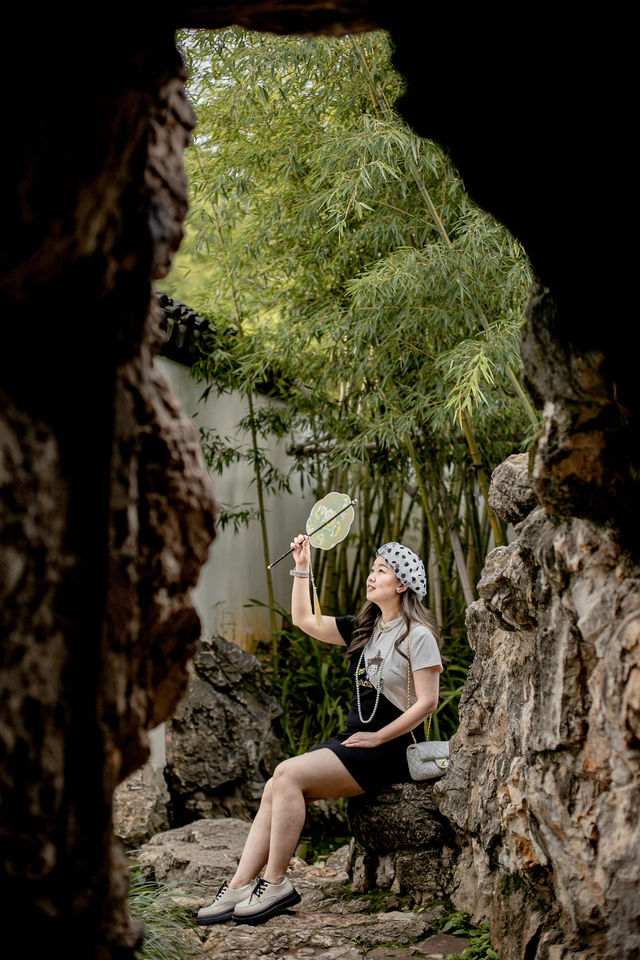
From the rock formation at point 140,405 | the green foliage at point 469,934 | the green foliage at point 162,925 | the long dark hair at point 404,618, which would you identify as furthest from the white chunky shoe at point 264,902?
the rock formation at point 140,405

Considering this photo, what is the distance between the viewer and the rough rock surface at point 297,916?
110 inches

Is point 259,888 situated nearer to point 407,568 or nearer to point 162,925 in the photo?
point 162,925

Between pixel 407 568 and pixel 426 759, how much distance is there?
0.74 metres

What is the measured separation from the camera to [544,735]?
2.11m

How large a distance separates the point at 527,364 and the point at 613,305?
22 centimetres

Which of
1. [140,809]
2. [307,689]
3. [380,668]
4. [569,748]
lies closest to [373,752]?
[380,668]

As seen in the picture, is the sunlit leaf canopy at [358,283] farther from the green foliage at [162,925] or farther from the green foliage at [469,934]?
the green foliage at [162,925]

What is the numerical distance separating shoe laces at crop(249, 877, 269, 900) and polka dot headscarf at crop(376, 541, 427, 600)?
4.01ft

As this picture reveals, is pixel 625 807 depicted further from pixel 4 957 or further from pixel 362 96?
pixel 362 96

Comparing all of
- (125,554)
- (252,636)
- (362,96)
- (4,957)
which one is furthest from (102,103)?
(252,636)

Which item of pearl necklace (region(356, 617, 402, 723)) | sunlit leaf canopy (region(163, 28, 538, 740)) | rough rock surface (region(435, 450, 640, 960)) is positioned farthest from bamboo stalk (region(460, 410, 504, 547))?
rough rock surface (region(435, 450, 640, 960))

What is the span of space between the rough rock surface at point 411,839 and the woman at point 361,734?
0.30ft

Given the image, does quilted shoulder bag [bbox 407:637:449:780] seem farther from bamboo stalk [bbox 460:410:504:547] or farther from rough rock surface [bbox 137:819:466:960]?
bamboo stalk [bbox 460:410:504:547]

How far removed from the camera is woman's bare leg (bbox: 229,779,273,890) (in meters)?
3.22
